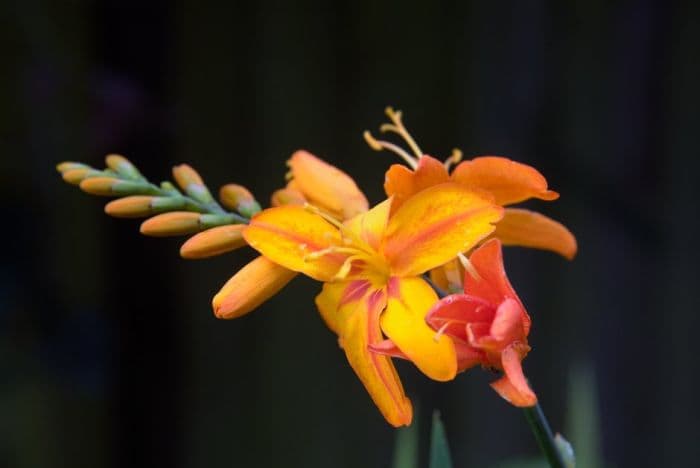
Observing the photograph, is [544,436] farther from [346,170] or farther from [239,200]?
[346,170]

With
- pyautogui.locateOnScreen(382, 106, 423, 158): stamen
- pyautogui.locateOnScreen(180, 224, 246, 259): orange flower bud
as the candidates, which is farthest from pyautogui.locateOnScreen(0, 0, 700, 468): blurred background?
pyautogui.locateOnScreen(180, 224, 246, 259): orange flower bud

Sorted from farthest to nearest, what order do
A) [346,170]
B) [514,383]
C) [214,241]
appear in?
[346,170], [214,241], [514,383]

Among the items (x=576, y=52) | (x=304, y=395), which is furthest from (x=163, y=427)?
(x=576, y=52)

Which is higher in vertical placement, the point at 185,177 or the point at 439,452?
the point at 185,177

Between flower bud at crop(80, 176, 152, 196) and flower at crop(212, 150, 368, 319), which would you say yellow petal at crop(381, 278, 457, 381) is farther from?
flower bud at crop(80, 176, 152, 196)

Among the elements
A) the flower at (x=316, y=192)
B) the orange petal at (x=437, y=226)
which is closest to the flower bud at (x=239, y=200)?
the flower at (x=316, y=192)

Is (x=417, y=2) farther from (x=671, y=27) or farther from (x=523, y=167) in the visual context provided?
(x=523, y=167)

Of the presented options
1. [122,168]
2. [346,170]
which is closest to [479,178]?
[122,168]
